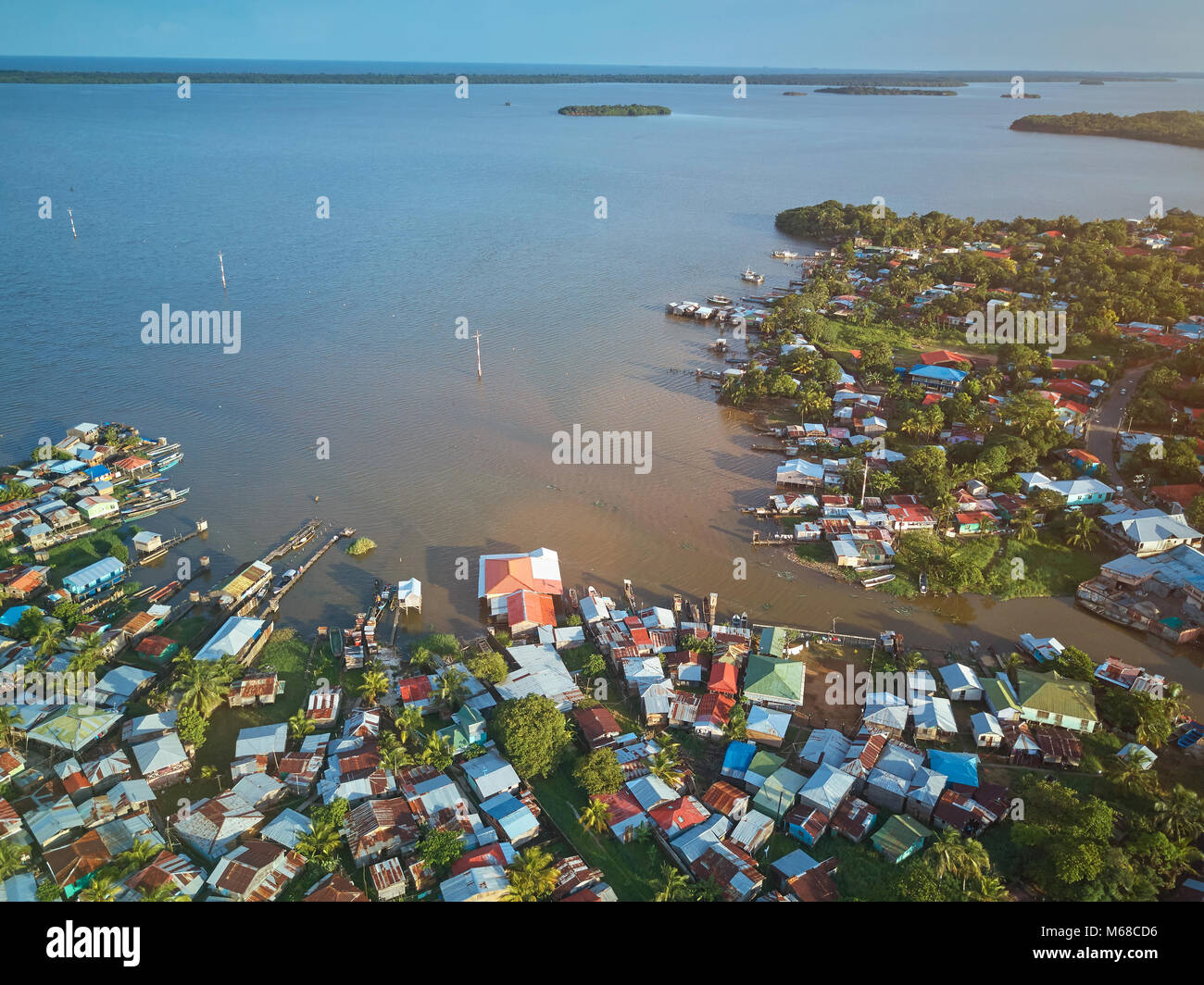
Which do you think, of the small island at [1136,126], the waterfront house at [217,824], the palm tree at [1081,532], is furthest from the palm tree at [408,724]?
the small island at [1136,126]

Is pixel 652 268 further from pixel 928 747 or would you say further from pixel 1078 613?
pixel 928 747

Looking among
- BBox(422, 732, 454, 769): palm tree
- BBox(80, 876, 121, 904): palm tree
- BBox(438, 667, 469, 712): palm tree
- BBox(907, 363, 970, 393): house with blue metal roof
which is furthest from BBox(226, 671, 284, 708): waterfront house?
BBox(907, 363, 970, 393): house with blue metal roof

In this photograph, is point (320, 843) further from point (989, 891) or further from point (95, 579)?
point (95, 579)

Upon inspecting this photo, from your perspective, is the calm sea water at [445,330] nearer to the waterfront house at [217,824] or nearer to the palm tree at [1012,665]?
the palm tree at [1012,665]

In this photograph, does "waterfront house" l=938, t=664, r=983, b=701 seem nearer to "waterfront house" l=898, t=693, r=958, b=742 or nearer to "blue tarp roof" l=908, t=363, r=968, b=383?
"waterfront house" l=898, t=693, r=958, b=742

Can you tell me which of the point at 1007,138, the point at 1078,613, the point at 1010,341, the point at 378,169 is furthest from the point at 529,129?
the point at 1078,613

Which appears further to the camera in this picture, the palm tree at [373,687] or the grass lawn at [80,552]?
the grass lawn at [80,552]

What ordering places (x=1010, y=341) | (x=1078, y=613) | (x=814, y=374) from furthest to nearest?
(x=1010, y=341) → (x=814, y=374) → (x=1078, y=613)

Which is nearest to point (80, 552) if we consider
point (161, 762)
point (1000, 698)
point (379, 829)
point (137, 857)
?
point (161, 762)
